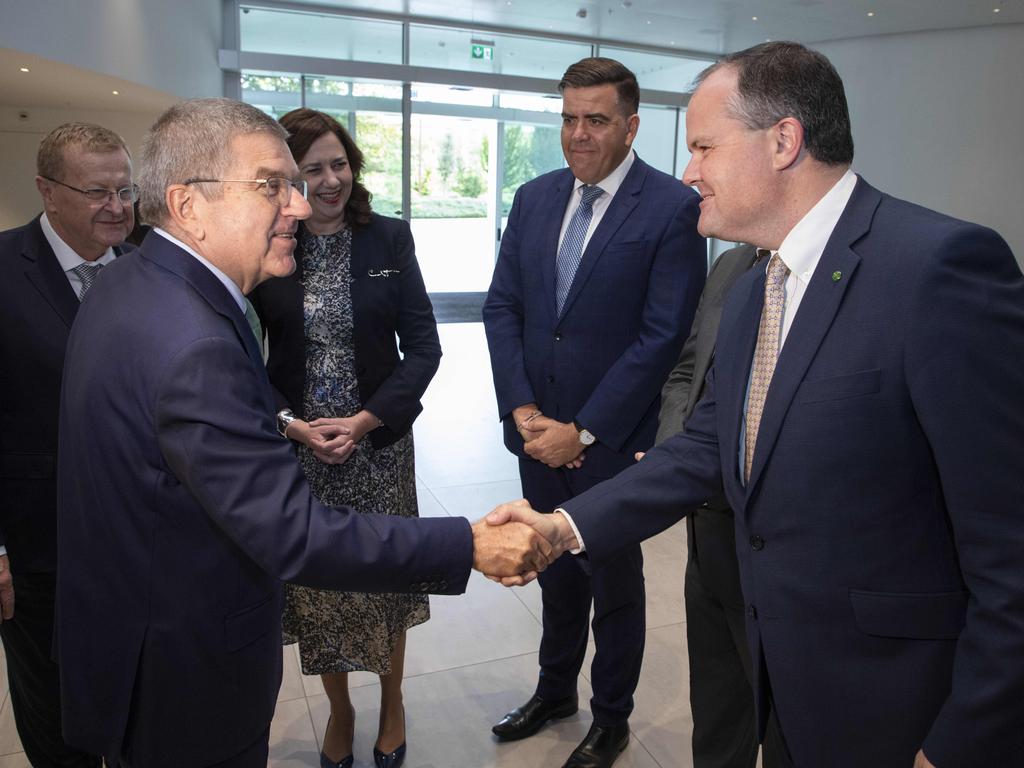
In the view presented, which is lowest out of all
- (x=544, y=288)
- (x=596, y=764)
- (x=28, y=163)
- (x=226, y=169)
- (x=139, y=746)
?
(x=596, y=764)

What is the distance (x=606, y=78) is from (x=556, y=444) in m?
1.25

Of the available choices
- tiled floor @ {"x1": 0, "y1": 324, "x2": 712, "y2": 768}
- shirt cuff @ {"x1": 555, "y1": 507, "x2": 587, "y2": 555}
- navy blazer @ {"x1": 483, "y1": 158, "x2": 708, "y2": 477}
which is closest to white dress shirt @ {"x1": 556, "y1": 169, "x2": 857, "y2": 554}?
shirt cuff @ {"x1": 555, "y1": 507, "x2": 587, "y2": 555}

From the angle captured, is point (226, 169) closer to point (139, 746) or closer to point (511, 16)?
A: point (139, 746)

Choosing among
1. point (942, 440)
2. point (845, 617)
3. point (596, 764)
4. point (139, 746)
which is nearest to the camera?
point (942, 440)

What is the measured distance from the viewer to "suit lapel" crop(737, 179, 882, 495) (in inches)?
52.8

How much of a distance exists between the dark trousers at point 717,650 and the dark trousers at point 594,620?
422 millimetres

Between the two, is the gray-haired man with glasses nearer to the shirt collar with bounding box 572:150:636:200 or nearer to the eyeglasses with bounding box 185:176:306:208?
the eyeglasses with bounding box 185:176:306:208

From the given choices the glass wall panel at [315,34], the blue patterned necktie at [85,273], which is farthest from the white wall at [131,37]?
the blue patterned necktie at [85,273]

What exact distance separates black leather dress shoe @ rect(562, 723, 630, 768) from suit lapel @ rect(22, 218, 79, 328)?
2.08 metres

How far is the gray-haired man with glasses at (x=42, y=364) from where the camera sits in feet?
7.02

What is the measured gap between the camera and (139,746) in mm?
1504

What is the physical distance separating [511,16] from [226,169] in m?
10.2

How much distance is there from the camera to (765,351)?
1.55m

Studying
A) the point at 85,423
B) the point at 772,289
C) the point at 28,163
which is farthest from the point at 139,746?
the point at 28,163
